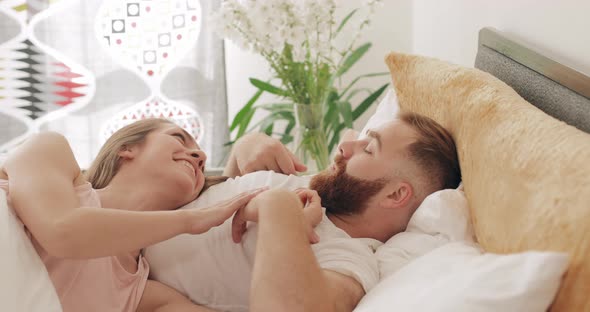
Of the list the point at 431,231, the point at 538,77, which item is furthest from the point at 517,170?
the point at 538,77

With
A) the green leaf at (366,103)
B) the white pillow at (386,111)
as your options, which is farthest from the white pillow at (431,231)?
the green leaf at (366,103)

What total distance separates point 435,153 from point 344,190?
22 cm

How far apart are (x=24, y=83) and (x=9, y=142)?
0.27 meters

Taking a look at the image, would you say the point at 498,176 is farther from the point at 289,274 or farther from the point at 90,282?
the point at 90,282

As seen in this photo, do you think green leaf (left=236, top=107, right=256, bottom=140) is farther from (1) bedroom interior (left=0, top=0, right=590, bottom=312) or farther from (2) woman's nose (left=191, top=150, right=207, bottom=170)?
(2) woman's nose (left=191, top=150, right=207, bottom=170)

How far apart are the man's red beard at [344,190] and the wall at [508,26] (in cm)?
47

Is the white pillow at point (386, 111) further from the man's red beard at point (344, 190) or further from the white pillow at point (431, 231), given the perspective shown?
the white pillow at point (431, 231)

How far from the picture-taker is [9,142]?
3.07 metres

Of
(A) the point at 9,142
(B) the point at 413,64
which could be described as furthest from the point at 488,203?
(A) the point at 9,142

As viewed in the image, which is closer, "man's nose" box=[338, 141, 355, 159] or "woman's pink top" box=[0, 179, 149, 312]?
"woman's pink top" box=[0, 179, 149, 312]

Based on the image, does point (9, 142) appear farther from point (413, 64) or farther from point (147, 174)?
point (413, 64)

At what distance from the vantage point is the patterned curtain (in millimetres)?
3041

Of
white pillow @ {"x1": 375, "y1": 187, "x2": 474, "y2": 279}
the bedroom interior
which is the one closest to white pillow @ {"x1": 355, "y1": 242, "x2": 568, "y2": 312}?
the bedroom interior

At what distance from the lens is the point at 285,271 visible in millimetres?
1161
